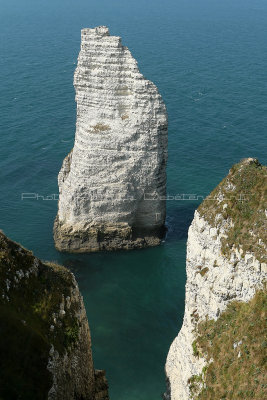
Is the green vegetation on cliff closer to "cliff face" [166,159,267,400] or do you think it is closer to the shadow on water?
"cliff face" [166,159,267,400]

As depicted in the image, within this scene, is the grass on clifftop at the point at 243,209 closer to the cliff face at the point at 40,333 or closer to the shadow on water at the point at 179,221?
the cliff face at the point at 40,333

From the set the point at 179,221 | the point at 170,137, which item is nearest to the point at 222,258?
the point at 179,221

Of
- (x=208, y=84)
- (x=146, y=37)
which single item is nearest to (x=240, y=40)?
(x=146, y=37)

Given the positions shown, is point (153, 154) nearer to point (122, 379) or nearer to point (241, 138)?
point (122, 379)

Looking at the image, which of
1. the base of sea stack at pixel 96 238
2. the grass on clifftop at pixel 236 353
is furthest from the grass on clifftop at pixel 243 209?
the base of sea stack at pixel 96 238

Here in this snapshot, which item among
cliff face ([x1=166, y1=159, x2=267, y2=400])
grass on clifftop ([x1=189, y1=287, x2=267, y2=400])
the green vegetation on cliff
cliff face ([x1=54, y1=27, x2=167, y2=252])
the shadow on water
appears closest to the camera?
the green vegetation on cliff

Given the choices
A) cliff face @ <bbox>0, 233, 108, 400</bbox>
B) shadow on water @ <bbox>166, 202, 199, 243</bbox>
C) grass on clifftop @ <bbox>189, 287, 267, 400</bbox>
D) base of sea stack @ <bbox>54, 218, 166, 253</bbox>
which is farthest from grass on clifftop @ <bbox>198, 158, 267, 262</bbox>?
shadow on water @ <bbox>166, 202, 199, 243</bbox>
